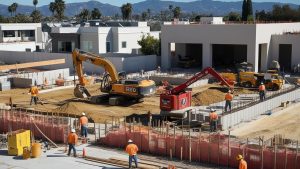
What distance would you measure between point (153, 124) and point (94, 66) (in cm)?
2557

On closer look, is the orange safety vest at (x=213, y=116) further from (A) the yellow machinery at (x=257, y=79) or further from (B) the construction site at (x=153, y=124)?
(A) the yellow machinery at (x=257, y=79)

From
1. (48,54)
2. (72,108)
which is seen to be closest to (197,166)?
(72,108)

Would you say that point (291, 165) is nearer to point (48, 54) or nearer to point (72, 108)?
point (72, 108)

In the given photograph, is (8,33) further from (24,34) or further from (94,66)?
(94,66)

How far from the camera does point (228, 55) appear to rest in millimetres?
61219

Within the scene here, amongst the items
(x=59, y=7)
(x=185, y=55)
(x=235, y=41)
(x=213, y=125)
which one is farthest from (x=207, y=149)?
(x=59, y=7)

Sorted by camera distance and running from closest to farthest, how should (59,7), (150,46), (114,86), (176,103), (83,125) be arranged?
(83,125), (176,103), (114,86), (150,46), (59,7)

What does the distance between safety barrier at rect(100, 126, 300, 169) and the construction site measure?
38 millimetres

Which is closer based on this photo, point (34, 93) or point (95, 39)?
point (34, 93)

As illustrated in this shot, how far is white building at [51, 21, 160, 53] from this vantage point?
62.8 m

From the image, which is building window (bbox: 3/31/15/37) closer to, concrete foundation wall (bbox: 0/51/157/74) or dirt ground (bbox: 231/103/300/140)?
concrete foundation wall (bbox: 0/51/157/74)

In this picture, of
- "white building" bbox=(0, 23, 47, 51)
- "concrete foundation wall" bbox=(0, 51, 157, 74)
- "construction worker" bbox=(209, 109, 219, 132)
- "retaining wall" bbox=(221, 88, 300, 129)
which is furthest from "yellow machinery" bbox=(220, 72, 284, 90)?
"white building" bbox=(0, 23, 47, 51)

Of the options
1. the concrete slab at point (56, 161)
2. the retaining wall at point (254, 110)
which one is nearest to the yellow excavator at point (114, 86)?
the retaining wall at point (254, 110)

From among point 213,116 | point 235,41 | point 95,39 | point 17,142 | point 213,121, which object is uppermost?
point 95,39
